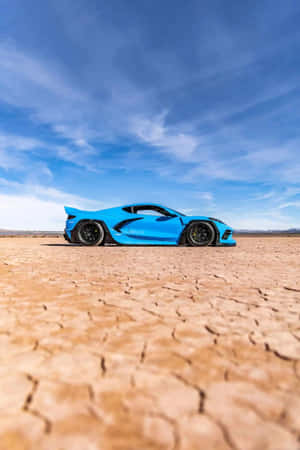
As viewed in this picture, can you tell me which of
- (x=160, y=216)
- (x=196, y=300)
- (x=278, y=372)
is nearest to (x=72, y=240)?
(x=160, y=216)

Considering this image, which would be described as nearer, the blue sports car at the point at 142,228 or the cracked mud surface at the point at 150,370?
the cracked mud surface at the point at 150,370

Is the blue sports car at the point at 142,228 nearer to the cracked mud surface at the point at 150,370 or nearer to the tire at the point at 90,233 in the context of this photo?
the tire at the point at 90,233

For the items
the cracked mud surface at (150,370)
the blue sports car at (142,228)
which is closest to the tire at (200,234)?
the blue sports car at (142,228)

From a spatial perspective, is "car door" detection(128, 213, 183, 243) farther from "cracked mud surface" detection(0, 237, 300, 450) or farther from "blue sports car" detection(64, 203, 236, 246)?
"cracked mud surface" detection(0, 237, 300, 450)

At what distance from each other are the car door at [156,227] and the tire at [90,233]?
0.76 metres

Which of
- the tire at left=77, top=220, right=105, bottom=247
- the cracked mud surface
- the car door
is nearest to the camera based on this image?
the cracked mud surface

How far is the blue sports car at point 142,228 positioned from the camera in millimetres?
6152

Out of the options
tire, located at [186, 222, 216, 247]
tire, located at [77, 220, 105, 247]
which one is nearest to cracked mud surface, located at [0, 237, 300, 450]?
tire, located at [186, 222, 216, 247]

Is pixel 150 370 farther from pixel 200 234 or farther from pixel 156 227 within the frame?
pixel 200 234

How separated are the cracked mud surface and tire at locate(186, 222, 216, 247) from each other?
4149mm

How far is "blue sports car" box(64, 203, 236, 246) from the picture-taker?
20.2ft

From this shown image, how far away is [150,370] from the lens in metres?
1.02

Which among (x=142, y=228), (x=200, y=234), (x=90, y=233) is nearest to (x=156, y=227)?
(x=142, y=228)

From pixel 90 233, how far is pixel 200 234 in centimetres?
266
